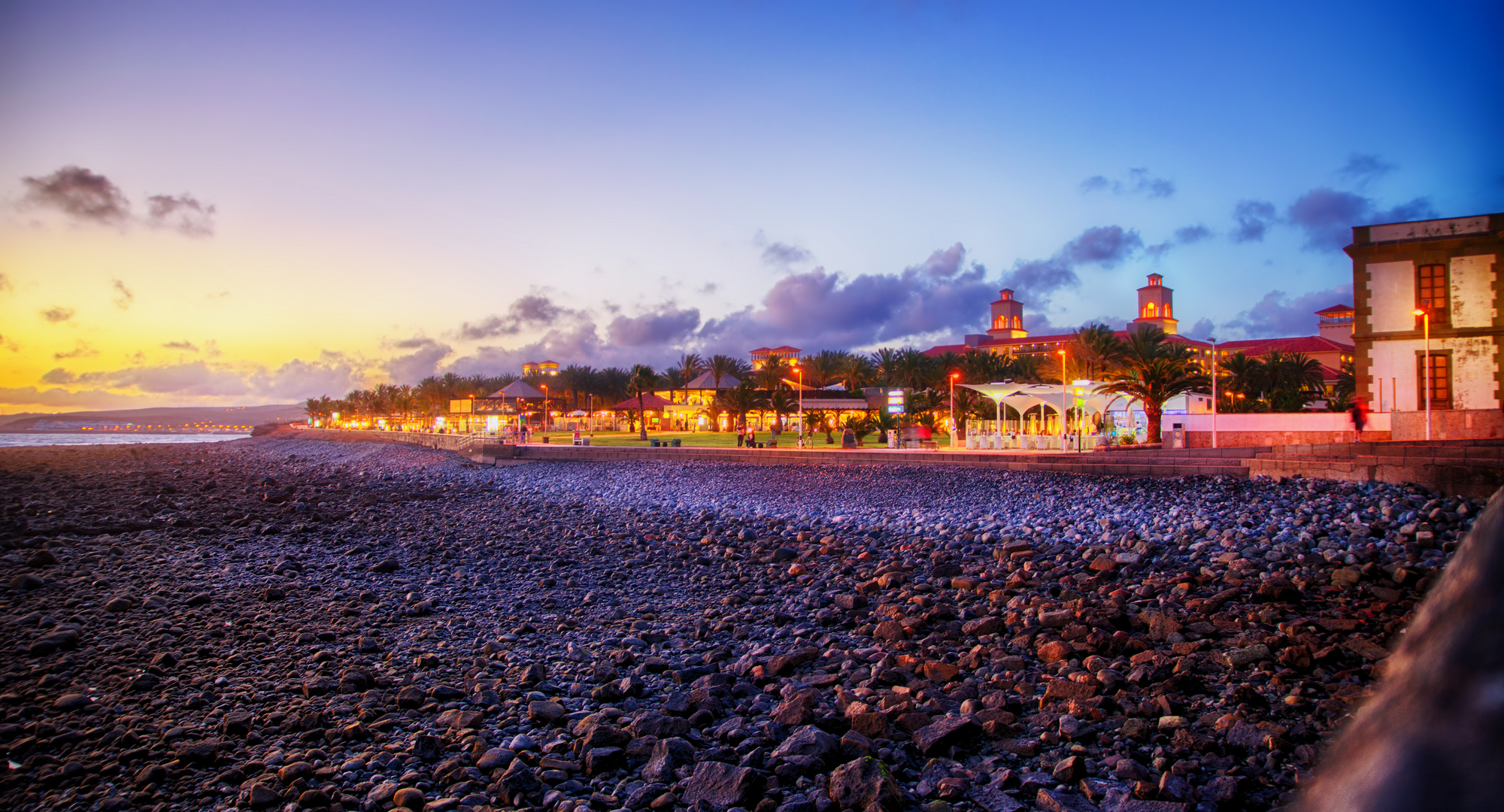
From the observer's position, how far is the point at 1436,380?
83.9 feet

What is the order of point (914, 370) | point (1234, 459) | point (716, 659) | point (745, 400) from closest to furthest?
point (716, 659) → point (1234, 459) → point (745, 400) → point (914, 370)

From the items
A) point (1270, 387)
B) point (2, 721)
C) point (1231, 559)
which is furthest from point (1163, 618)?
point (1270, 387)

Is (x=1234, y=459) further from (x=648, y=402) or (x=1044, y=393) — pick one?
(x=648, y=402)

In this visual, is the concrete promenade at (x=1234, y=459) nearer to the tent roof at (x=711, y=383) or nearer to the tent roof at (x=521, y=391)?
the tent roof at (x=711, y=383)

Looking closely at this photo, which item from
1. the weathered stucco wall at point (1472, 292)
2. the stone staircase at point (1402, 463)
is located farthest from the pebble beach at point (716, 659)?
the weathered stucco wall at point (1472, 292)

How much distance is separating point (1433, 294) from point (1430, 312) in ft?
2.20

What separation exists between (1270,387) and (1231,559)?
46.9 m

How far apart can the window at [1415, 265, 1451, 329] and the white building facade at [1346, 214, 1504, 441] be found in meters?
0.02

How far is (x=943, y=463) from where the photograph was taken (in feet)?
87.5

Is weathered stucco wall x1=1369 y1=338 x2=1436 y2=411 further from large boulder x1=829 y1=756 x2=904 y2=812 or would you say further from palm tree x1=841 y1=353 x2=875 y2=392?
palm tree x1=841 y1=353 x2=875 y2=392

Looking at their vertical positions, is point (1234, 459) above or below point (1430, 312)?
below

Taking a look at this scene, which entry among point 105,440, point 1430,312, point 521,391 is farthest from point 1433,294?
point 105,440

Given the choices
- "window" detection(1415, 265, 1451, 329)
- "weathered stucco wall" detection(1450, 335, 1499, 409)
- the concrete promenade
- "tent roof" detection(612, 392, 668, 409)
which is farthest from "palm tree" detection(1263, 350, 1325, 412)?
"tent roof" detection(612, 392, 668, 409)

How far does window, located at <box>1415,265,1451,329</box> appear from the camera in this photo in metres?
25.4
